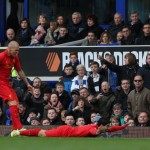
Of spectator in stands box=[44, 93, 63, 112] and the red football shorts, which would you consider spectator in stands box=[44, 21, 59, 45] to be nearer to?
spectator in stands box=[44, 93, 63, 112]

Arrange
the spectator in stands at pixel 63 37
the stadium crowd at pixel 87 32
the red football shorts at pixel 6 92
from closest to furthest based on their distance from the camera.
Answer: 1. the red football shorts at pixel 6 92
2. the stadium crowd at pixel 87 32
3. the spectator in stands at pixel 63 37

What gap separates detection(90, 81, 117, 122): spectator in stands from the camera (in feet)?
59.9

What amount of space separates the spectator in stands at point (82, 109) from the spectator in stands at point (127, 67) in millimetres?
1037

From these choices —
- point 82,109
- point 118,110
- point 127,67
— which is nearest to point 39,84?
point 82,109

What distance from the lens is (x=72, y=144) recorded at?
1291 cm

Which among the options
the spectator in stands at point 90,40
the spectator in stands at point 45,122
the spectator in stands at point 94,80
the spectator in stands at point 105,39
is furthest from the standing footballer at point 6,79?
the spectator in stands at point 90,40

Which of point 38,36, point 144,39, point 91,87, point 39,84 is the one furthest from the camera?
point 38,36

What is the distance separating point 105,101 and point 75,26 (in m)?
3.33

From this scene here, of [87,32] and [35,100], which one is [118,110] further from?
[87,32]

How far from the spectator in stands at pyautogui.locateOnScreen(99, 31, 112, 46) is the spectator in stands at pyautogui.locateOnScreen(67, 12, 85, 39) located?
3.26 feet

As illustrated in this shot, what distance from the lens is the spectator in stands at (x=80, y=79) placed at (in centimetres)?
1914

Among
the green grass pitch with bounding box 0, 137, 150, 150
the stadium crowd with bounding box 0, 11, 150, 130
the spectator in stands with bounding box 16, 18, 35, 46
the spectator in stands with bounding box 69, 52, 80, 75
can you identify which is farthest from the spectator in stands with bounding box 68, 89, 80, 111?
the green grass pitch with bounding box 0, 137, 150, 150

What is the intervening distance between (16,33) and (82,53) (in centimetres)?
257

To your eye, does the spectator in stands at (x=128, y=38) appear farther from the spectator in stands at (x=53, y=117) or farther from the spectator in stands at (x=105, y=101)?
the spectator in stands at (x=53, y=117)
